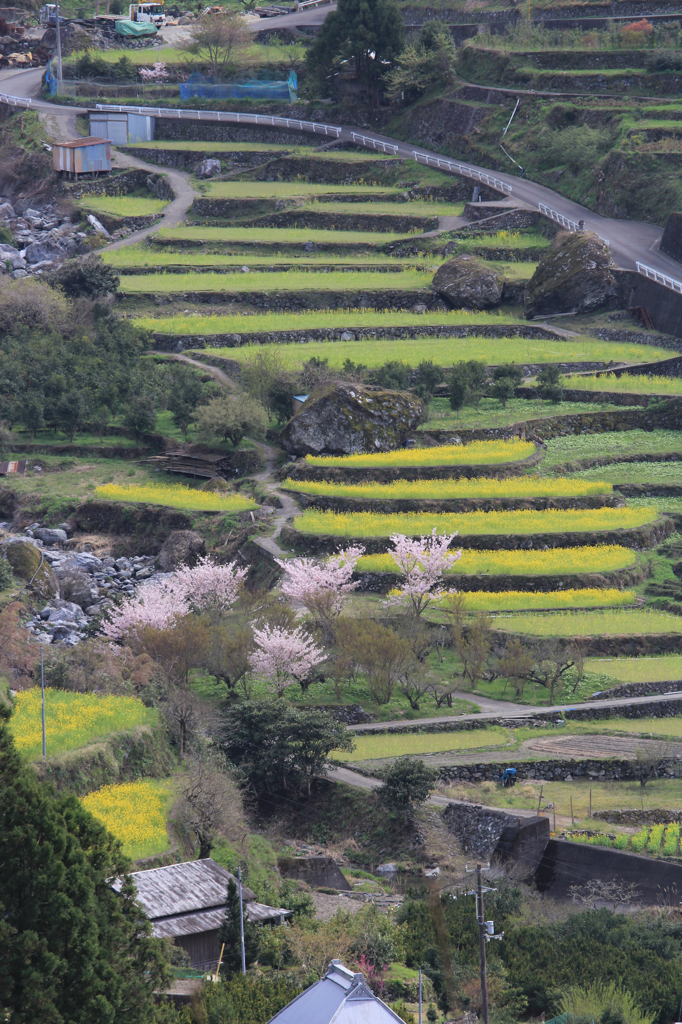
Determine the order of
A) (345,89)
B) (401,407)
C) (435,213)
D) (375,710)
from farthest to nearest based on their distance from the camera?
(345,89)
(435,213)
(401,407)
(375,710)

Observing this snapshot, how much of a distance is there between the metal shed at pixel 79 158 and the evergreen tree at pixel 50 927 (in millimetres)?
69517

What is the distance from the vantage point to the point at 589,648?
40750 millimetres

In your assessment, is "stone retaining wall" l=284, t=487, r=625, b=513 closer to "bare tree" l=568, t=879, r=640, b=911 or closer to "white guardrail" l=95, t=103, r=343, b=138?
"bare tree" l=568, t=879, r=640, b=911

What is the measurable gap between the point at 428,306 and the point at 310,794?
40744mm

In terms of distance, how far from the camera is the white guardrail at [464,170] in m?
81.2

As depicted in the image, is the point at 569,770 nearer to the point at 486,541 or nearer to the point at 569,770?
the point at 569,770

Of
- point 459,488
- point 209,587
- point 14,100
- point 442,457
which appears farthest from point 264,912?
point 14,100

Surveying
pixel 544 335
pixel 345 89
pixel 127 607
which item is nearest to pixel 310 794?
pixel 127 607

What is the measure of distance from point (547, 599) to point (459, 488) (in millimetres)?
8037

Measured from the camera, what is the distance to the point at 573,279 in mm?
68938

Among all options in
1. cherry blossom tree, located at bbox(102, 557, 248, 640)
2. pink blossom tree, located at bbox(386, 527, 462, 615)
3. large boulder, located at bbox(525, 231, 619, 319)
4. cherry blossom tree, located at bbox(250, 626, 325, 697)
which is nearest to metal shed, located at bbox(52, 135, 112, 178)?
large boulder, located at bbox(525, 231, 619, 319)

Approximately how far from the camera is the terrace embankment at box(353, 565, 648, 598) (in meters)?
44.2

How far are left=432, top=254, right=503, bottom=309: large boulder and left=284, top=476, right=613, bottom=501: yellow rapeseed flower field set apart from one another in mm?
20557

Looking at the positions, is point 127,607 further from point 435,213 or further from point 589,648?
point 435,213
